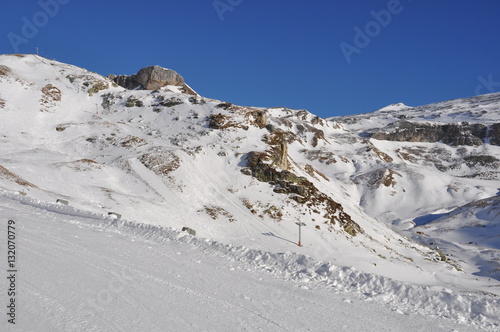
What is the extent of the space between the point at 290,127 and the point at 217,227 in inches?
4459

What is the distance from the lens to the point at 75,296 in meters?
9.07

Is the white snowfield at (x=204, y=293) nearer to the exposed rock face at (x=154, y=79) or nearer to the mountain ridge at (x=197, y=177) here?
the mountain ridge at (x=197, y=177)

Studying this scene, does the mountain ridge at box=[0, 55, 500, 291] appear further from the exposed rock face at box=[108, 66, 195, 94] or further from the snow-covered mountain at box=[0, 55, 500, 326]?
the exposed rock face at box=[108, 66, 195, 94]

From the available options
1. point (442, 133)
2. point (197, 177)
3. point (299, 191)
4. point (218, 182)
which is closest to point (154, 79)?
point (197, 177)

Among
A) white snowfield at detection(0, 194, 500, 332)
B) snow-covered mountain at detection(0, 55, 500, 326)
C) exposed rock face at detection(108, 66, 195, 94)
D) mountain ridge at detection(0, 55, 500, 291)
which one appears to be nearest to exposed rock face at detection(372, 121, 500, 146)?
snow-covered mountain at detection(0, 55, 500, 326)

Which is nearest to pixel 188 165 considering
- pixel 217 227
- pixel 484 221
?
pixel 217 227

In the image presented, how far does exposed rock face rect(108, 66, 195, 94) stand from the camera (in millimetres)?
121438

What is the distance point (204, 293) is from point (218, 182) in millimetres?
45827

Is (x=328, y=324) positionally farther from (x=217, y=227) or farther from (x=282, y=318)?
(x=217, y=227)

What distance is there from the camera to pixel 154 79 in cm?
12138

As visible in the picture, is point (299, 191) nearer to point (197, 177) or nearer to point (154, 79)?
point (197, 177)

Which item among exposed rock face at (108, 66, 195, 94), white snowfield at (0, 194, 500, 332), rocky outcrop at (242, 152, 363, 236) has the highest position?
exposed rock face at (108, 66, 195, 94)

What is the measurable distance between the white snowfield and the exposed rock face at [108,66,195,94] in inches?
4408

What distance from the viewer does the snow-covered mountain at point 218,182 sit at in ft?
137
